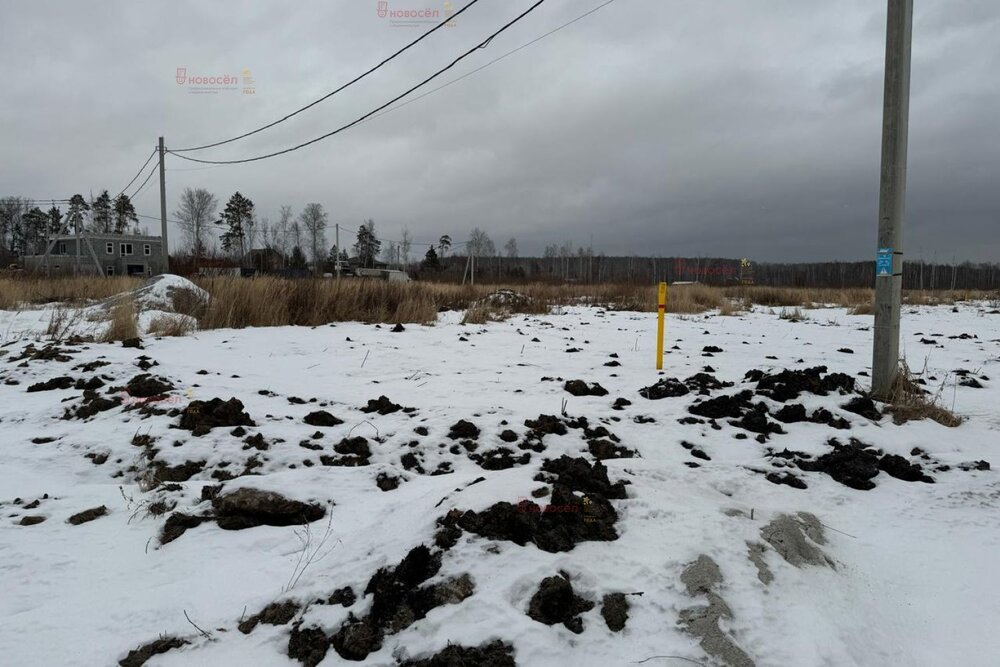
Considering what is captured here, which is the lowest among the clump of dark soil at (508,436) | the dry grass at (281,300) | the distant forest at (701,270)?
the clump of dark soil at (508,436)

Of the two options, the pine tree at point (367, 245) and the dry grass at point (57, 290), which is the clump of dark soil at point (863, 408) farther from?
the pine tree at point (367, 245)

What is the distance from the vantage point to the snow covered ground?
6.32ft

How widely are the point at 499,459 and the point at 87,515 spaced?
93.6 inches

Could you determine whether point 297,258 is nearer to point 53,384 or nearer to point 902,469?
point 53,384

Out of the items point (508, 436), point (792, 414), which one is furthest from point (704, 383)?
point (508, 436)

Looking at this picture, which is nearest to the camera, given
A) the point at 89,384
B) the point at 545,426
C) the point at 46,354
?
the point at 545,426

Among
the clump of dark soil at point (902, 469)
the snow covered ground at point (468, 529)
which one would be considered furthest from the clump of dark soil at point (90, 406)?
the clump of dark soil at point (902, 469)

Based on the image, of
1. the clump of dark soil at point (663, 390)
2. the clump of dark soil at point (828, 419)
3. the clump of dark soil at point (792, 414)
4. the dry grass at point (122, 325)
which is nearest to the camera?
the clump of dark soil at point (828, 419)

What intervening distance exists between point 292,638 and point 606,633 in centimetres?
115

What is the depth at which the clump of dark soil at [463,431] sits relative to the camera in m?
4.18

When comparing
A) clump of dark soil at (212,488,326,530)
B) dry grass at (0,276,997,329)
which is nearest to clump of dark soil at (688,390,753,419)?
clump of dark soil at (212,488,326,530)

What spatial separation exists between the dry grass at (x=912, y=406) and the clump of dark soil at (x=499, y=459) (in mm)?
3222

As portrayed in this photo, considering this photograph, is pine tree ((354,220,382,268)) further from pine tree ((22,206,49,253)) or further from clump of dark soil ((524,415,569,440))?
clump of dark soil ((524,415,569,440))

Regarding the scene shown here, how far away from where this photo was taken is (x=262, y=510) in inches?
112
